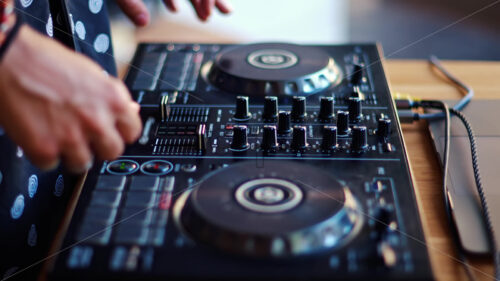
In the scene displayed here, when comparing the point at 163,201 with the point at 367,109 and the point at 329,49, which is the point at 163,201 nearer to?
the point at 367,109

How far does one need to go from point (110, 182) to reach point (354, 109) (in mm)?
394

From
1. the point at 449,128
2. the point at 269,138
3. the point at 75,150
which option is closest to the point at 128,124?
the point at 75,150

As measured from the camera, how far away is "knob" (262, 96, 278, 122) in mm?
913

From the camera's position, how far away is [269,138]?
82 cm

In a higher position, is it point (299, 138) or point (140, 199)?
point (299, 138)

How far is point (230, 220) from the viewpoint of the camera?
0.63 m

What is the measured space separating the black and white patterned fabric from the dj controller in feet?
0.36

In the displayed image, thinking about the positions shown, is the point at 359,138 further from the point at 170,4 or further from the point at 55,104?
the point at 170,4

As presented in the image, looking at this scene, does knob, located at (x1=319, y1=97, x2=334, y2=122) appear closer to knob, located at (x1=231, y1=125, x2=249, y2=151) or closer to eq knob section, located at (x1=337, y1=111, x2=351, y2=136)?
eq knob section, located at (x1=337, y1=111, x2=351, y2=136)

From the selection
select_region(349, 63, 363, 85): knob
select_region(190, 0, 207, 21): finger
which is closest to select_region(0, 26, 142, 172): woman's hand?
select_region(349, 63, 363, 85): knob

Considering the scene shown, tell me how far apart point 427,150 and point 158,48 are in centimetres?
59

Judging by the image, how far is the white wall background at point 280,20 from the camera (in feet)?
10.4

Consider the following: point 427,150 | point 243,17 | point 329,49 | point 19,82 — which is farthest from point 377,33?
point 19,82

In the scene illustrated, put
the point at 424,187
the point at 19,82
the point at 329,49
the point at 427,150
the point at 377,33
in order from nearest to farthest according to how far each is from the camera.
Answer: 1. the point at 19,82
2. the point at 424,187
3. the point at 427,150
4. the point at 329,49
5. the point at 377,33
